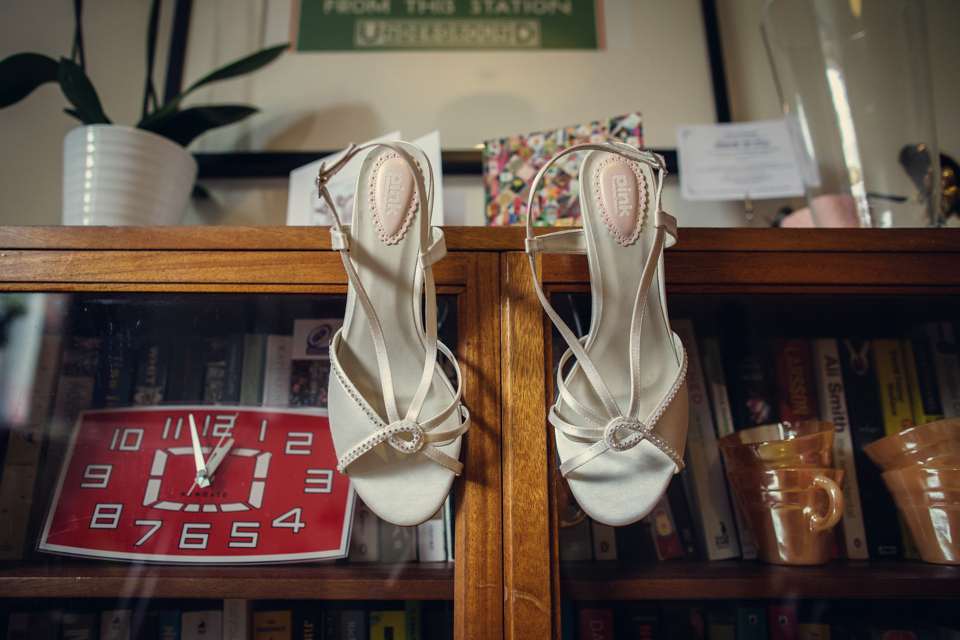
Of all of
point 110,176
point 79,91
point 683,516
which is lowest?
point 683,516

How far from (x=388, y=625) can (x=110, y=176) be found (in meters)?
0.62

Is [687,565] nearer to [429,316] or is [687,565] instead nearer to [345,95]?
[429,316]

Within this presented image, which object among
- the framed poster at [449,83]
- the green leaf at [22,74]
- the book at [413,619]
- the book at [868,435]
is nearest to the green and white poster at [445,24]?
the framed poster at [449,83]

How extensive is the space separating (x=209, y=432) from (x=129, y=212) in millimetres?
306

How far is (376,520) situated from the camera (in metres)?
0.57

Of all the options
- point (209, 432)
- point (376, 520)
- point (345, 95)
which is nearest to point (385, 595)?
point (376, 520)

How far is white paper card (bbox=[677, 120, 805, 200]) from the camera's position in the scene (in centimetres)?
82

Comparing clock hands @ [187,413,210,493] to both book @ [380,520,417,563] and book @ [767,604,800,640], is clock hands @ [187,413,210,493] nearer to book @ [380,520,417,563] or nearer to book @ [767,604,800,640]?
book @ [380,520,417,563]

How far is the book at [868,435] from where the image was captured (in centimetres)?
59

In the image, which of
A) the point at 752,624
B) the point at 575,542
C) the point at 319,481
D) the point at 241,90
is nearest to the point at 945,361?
the point at 752,624

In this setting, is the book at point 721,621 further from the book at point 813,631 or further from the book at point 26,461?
the book at point 26,461

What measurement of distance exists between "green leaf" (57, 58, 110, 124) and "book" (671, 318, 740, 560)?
784mm

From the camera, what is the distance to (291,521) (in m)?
0.57

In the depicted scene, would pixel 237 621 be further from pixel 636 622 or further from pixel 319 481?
pixel 636 622
